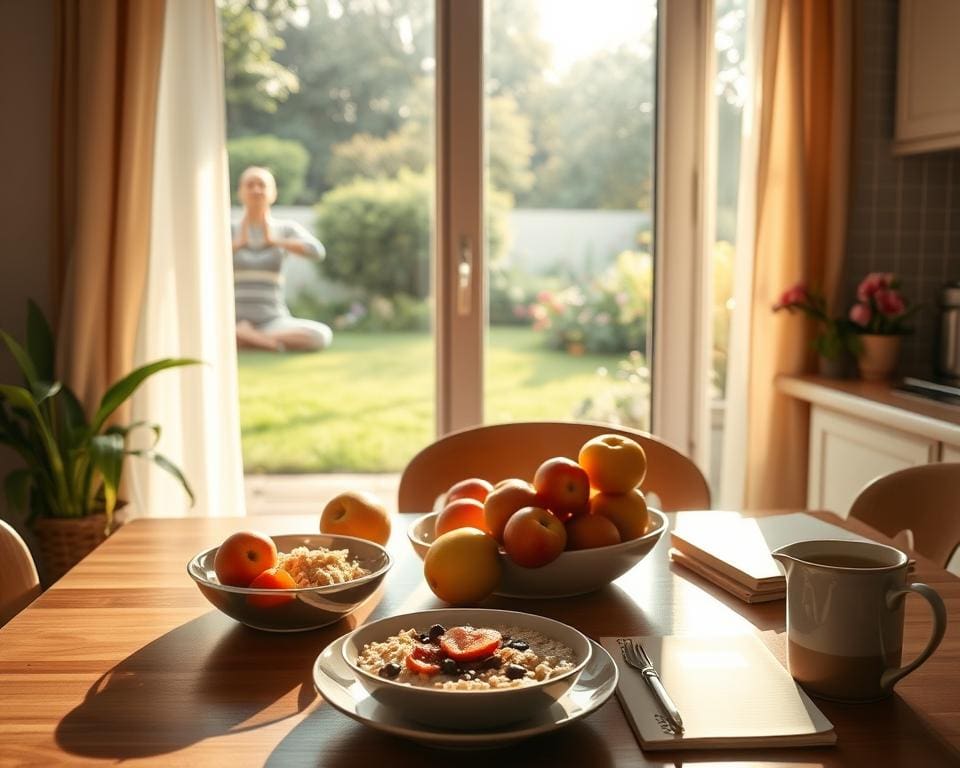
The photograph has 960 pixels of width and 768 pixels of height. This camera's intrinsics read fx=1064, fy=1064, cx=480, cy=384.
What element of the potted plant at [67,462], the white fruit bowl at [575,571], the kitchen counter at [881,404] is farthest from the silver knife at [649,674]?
the potted plant at [67,462]

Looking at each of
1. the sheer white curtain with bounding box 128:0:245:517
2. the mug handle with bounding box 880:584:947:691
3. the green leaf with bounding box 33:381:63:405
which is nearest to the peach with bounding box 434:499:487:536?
the mug handle with bounding box 880:584:947:691

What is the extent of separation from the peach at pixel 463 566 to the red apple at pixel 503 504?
0.02 m

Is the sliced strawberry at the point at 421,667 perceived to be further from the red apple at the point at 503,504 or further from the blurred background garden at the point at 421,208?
the blurred background garden at the point at 421,208

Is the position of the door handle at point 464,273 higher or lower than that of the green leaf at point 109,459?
higher

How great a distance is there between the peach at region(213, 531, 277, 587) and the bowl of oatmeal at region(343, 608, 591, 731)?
0.18 meters

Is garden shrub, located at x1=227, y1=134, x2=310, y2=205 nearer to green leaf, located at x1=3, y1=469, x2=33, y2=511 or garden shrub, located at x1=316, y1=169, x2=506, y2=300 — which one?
garden shrub, located at x1=316, y1=169, x2=506, y2=300

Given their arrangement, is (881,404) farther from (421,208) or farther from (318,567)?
(318,567)

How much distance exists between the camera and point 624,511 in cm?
121

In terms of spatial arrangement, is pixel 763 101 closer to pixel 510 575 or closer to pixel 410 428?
pixel 410 428

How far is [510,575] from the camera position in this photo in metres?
1.16

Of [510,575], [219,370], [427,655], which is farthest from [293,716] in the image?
[219,370]

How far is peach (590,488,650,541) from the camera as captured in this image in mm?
1205

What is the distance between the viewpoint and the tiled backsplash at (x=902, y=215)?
3025 mm

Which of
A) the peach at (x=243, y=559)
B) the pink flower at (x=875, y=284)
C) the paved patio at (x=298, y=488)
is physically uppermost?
the pink flower at (x=875, y=284)
